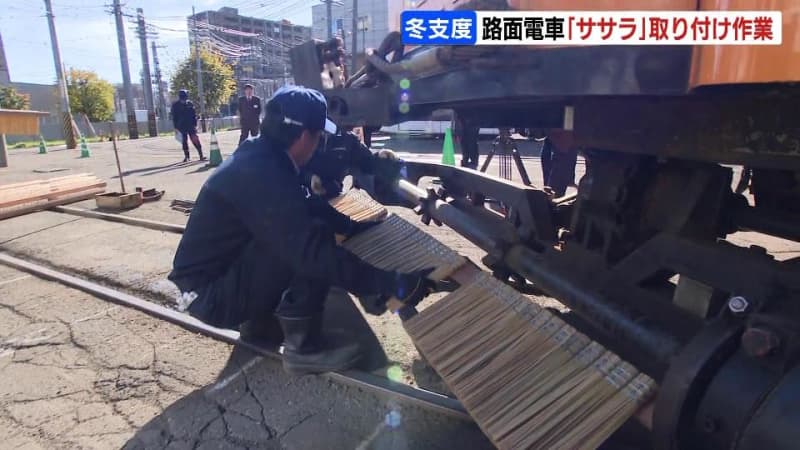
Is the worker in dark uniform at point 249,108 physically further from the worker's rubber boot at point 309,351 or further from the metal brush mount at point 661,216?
the worker's rubber boot at point 309,351

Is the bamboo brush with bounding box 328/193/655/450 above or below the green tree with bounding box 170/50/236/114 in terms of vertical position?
below

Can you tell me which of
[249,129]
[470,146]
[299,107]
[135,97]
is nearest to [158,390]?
[299,107]

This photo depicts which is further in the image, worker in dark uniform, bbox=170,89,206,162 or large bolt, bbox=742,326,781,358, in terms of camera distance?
worker in dark uniform, bbox=170,89,206,162

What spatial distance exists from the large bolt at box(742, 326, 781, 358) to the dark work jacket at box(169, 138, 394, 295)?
136 cm

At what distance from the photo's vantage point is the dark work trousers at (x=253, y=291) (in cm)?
249

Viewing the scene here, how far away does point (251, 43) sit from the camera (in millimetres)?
72875

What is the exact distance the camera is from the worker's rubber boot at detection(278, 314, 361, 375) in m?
2.57

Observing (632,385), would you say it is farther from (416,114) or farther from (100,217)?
(100,217)

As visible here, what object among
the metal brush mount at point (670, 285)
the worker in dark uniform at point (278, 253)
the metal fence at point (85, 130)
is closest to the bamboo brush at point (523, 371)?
the metal brush mount at point (670, 285)

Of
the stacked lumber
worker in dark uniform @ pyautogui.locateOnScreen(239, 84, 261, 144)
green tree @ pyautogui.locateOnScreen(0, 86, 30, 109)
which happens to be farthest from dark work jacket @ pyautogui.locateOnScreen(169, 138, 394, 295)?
green tree @ pyautogui.locateOnScreen(0, 86, 30, 109)

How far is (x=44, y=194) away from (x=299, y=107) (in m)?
6.35

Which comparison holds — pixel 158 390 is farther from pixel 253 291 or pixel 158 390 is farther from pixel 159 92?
pixel 159 92

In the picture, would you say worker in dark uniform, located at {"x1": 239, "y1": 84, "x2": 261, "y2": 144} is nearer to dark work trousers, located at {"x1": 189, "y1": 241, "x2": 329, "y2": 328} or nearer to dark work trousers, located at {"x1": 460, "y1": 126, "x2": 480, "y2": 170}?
dark work trousers, located at {"x1": 460, "y1": 126, "x2": 480, "y2": 170}

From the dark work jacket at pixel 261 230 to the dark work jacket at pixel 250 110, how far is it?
10.4 m
